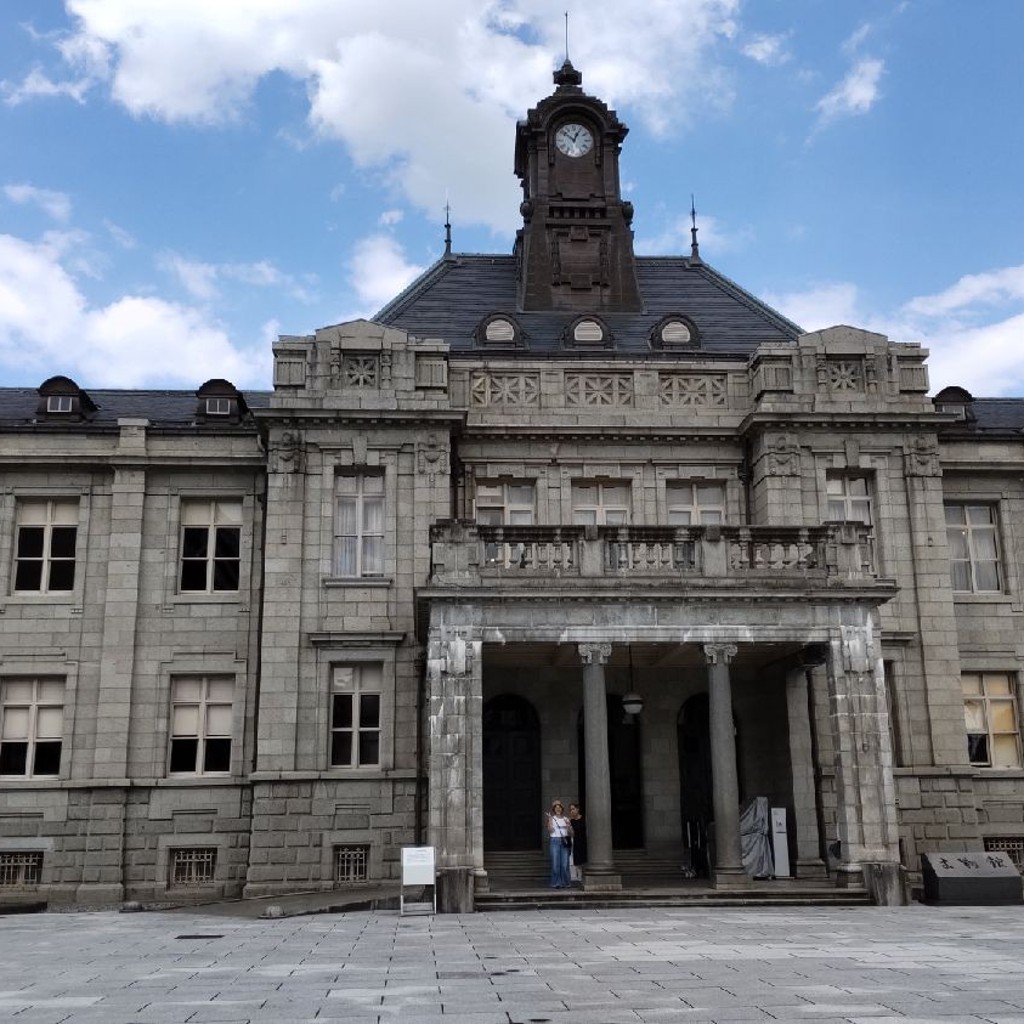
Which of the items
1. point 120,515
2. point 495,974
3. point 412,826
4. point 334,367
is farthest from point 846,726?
point 120,515

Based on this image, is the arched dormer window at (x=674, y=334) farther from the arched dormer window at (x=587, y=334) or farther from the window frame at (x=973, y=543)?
the window frame at (x=973, y=543)

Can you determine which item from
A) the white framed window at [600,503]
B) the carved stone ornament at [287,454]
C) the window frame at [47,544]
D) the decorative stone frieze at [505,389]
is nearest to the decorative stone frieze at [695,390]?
the white framed window at [600,503]

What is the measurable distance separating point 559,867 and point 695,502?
901 centimetres

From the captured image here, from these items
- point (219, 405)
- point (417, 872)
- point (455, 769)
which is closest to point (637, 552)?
point (455, 769)

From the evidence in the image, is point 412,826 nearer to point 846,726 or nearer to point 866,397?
point 846,726

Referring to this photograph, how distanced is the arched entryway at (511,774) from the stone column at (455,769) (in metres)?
4.48

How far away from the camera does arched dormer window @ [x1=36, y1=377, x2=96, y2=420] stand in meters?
26.3

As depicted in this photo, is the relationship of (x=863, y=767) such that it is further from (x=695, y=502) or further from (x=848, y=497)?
(x=695, y=502)

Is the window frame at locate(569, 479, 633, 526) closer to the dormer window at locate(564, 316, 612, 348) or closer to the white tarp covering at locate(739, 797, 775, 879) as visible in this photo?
the dormer window at locate(564, 316, 612, 348)

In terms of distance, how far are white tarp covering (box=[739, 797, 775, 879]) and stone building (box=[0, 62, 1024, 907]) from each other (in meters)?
→ 0.71

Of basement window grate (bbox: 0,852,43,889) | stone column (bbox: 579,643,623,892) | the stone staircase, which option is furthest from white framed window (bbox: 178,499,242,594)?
the stone staircase

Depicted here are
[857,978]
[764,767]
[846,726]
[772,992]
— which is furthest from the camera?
[764,767]

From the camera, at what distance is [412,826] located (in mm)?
22531

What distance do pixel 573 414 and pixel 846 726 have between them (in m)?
9.03
